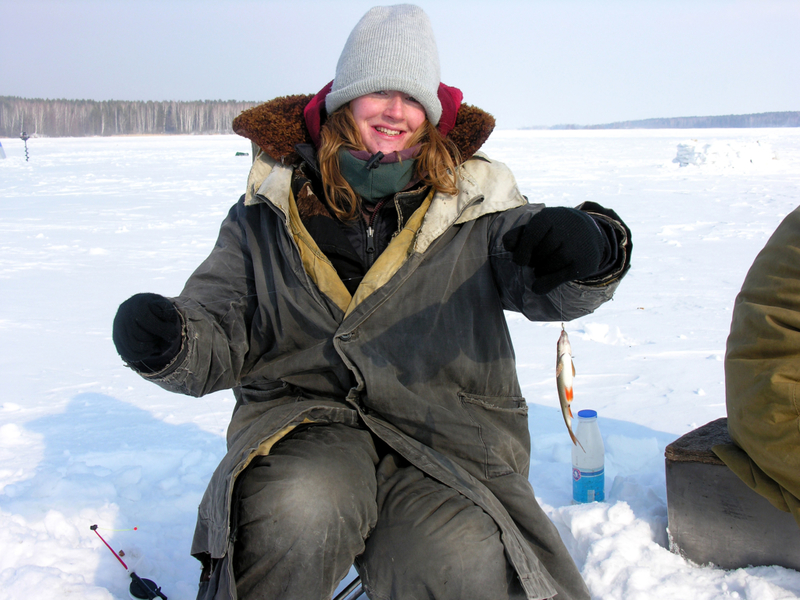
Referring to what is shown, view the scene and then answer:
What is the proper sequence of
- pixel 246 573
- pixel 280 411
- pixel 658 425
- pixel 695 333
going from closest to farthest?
pixel 246 573 → pixel 280 411 → pixel 658 425 → pixel 695 333

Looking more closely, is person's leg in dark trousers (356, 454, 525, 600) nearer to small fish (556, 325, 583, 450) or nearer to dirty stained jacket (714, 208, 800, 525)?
small fish (556, 325, 583, 450)

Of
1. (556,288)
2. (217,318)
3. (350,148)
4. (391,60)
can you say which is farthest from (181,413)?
(556,288)

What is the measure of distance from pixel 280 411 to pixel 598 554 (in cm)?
130

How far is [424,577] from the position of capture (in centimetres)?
154

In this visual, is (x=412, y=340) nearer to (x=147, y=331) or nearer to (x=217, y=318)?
(x=217, y=318)

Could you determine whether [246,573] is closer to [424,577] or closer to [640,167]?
[424,577]

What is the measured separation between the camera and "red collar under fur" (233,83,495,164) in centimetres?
217

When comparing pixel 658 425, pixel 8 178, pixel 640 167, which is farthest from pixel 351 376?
pixel 8 178

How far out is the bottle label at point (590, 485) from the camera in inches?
103

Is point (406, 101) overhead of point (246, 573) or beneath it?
overhead

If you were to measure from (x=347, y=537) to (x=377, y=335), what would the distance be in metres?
0.59

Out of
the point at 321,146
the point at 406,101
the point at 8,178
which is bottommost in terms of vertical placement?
the point at 8,178

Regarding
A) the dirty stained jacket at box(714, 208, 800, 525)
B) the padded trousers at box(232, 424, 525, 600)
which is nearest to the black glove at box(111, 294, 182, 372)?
the padded trousers at box(232, 424, 525, 600)

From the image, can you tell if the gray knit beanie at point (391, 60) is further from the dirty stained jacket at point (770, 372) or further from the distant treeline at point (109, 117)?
the distant treeline at point (109, 117)
